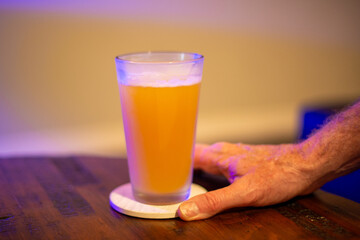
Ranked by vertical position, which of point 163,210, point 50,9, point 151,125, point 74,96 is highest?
point 50,9

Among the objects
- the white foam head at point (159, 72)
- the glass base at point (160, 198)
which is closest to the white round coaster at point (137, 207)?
the glass base at point (160, 198)

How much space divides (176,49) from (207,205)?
2.86m

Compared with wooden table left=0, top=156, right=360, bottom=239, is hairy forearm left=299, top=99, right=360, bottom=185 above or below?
above

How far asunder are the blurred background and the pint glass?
179 centimetres

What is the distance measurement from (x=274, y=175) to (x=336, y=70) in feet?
13.1

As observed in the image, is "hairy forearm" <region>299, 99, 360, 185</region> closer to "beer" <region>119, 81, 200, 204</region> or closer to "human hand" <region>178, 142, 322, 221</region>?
"human hand" <region>178, 142, 322, 221</region>

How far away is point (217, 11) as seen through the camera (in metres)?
3.64

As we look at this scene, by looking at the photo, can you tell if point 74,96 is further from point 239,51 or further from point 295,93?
point 295,93

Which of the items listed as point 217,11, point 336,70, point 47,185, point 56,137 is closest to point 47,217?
point 47,185

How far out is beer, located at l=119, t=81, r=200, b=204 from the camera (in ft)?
2.69

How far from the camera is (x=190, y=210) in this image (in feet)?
2.59

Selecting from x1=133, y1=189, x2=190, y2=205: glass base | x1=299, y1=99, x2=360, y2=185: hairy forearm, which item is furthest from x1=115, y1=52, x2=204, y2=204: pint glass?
x1=299, y1=99, x2=360, y2=185: hairy forearm

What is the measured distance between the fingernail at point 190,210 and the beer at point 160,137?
0.08 meters

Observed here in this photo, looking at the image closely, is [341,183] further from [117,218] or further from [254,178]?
[117,218]
